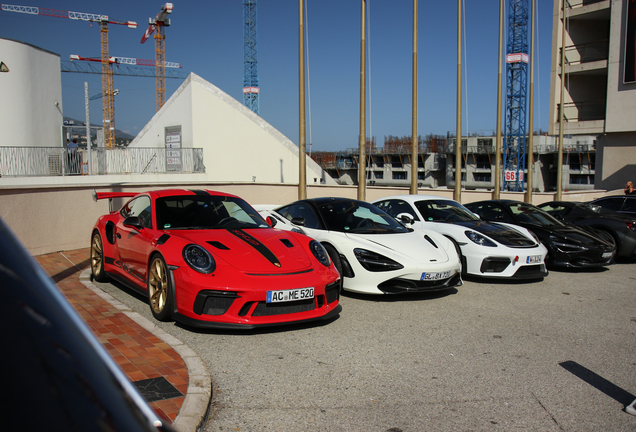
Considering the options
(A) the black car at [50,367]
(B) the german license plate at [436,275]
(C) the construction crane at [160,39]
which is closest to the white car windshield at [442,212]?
(B) the german license plate at [436,275]

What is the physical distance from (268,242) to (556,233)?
20.8 feet

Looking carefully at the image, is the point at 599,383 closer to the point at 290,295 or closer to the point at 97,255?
the point at 290,295

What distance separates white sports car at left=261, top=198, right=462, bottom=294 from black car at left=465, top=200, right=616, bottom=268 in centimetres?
299

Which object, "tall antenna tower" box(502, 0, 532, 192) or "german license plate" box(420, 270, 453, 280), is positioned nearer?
"german license plate" box(420, 270, 453, 280)

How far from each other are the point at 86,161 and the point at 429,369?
63.6 feet

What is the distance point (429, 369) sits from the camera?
4.06m

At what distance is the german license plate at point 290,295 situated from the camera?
15.1 feet

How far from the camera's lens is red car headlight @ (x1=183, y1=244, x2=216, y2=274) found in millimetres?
4715

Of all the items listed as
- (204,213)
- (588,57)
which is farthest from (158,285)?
(588,57)

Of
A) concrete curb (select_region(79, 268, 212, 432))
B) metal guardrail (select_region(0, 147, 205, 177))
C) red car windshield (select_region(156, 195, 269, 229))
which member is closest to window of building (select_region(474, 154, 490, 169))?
metal guardrail (select_region(0, 147, 205, 177))

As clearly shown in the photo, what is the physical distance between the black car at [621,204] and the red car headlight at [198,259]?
37.4ft

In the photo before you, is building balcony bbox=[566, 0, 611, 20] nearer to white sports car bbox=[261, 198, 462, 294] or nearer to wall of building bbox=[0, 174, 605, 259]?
white sports car bbox=[261, 198, 462, 294]

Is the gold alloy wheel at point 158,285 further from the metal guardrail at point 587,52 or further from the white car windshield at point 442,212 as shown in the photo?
the metal guardrail at point 587,52

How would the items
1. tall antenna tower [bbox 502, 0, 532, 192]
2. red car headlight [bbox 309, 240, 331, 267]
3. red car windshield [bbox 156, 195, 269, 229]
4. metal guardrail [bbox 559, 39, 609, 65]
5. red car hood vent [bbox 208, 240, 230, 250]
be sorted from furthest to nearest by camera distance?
tall antenna tower [bbox 502, 0, 532, 192], metal guardrail [bbox 559, 39, 609, 65], red car windshield [bbox 156, 195, 269, 229], red car headlight [bbox 309, 240, 331, 267], red car hood vent [bbox 208, 240, 230, 250]
